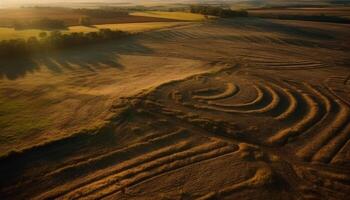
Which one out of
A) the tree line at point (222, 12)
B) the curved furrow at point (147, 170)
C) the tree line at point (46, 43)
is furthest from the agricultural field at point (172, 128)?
the tree line at point (222, 12)

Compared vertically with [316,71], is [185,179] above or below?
below

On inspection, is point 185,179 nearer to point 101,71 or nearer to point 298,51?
point 101,71

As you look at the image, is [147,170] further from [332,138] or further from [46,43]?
[46,43]

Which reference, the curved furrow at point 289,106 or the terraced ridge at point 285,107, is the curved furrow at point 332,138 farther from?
the curved furrow at point 289,106

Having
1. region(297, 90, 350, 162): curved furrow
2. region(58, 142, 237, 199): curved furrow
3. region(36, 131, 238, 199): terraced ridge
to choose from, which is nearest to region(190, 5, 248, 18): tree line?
region(297, 90, 350, 162): curved furrow

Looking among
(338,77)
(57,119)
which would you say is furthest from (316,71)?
(57,119)

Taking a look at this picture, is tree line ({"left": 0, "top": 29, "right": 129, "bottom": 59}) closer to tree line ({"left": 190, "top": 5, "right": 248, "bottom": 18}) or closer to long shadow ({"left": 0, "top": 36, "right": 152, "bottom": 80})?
long shadow ({"left": 0, "top": 36, "right": 152, "bottom": 80})

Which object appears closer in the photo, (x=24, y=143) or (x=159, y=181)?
(x=159, y=181)
